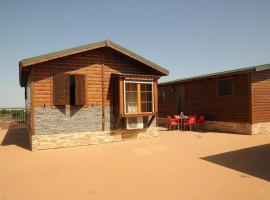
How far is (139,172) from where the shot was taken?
6.58 m

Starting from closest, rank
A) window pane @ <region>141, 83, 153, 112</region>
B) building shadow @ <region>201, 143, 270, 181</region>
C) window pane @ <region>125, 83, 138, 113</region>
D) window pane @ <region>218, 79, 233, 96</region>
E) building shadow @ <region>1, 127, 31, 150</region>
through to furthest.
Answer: building shadow @ <region>201, 143, 270, 181</region>, building shadow @ <region>1, 127, 31, 150</region>, window pane @ <region>125, 83, 138, 113</region>, window pane @ <region>141, 83, 153, 112</region>, window pane @ <region>218, 79, 233, 96</region>

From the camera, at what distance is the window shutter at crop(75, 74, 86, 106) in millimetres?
10835

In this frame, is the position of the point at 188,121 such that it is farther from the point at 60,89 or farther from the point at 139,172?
the point at 139,172

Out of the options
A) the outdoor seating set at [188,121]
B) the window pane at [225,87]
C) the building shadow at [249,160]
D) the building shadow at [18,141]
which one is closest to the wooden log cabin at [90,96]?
the building shadow at [18,141]

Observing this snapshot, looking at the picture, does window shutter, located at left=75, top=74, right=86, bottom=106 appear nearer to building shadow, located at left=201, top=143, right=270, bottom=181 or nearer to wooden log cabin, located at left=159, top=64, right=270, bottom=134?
building shadow, located at left=201, top=143, right=270, bottom=181

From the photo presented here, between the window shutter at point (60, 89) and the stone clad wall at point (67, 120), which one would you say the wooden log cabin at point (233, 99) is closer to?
the stone clad wall at point (67, 120)

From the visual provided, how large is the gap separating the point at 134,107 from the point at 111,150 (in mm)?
2946

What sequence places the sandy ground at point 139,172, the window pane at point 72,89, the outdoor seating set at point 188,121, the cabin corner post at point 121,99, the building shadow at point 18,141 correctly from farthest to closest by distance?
1. the outdoor seating set at point 188,121
2. the building shadow at point 18,141
3. the cabin corner post at point 121,99
4. the window pane at point 72,89
5. the sandy ground at point 139,172

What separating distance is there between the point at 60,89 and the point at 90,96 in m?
1.41

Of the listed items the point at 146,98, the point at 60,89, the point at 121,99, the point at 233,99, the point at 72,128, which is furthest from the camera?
the point at 233,99

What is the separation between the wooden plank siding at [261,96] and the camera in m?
13.4

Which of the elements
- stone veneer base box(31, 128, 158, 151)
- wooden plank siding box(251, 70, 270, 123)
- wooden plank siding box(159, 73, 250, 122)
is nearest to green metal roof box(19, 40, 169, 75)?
stone veneer base box(31, 128, 158, 151)

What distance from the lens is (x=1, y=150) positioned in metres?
10.2

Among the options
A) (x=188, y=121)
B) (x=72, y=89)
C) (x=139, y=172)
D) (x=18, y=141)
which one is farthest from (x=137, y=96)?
(x=18, y=141)
